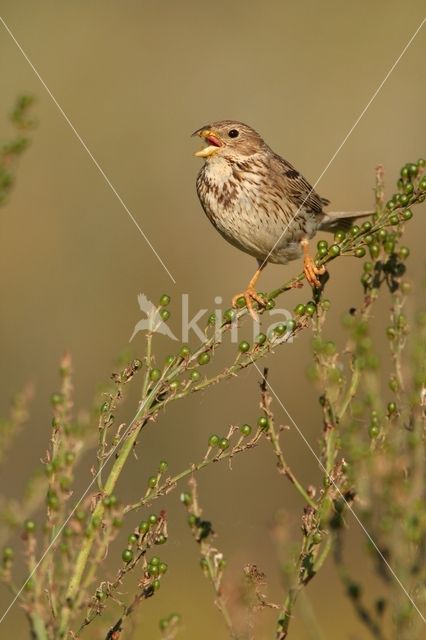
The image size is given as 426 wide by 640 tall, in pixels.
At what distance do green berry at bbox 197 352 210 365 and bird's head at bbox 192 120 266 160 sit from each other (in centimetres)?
365

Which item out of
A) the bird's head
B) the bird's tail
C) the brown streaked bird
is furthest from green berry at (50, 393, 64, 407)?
the bird's tail

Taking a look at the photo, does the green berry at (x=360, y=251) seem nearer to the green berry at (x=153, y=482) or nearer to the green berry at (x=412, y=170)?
the green berry at (x=412, y=170)

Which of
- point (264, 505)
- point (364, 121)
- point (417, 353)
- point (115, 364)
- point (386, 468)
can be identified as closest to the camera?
point (386, 468)

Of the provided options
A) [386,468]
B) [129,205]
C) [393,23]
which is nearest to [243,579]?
[386,468]

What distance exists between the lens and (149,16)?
1392 centimetres

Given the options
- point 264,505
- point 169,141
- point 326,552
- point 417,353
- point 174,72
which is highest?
point 174,72

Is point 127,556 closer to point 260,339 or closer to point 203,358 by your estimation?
point 203,358

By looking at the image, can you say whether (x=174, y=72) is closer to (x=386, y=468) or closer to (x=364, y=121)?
(x=364, y=121)

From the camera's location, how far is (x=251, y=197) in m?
7.58

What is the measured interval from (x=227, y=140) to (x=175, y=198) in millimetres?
4231

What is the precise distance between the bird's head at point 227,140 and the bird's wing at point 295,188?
27cm

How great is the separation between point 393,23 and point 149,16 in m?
3.11

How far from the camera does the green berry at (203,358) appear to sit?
4.10 meters

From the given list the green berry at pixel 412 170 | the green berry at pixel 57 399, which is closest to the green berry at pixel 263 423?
the green berry at pixel 57 399
